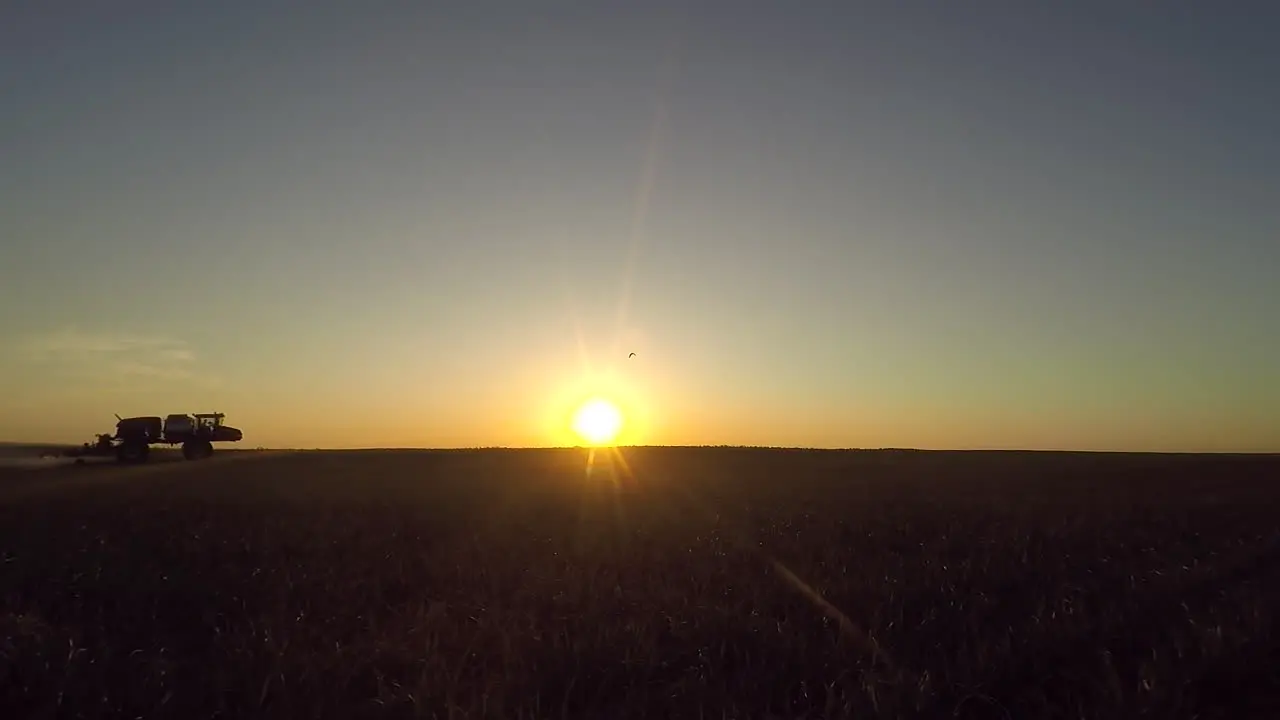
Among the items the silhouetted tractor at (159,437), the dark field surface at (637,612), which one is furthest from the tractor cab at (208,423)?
the dark field surface at (637,612)

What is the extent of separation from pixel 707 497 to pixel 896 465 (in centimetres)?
2883

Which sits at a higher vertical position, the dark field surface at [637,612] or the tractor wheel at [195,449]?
the tractor wheel at [195,449]

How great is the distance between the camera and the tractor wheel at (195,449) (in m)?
53.7

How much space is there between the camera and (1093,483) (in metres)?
41.0

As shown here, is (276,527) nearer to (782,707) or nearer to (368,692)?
(368,692)

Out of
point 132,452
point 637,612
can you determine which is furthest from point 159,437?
point 637,612

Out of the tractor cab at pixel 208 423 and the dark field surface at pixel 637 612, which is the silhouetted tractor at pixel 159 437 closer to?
the tractor cab at pixel 208 423

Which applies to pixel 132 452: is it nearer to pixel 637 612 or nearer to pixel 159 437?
pixel 159 437

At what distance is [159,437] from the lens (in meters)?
53.6

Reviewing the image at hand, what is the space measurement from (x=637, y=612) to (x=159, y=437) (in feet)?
161

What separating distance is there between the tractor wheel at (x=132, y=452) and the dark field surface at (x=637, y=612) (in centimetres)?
2928

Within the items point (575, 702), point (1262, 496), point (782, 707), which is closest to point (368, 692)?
point (575, 702)

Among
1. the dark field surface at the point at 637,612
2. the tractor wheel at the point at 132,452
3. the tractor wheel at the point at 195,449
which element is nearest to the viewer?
the dark field surface at the point at 637,612

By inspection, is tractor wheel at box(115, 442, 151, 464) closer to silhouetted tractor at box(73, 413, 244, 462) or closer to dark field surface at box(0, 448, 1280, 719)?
silhouetted tractor at box(73, 413, 244, 462)
